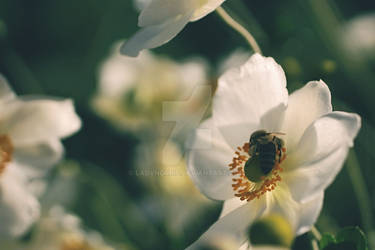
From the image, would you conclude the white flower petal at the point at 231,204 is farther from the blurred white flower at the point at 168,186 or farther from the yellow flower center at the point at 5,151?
the yellow flower center at the point at 5,151

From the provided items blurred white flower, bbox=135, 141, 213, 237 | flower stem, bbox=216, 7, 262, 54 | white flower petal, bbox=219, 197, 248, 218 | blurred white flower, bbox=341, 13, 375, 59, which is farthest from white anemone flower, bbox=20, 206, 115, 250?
blurred white flower, bbox=341, 13, 375, 59

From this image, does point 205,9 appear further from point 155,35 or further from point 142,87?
point 142,87

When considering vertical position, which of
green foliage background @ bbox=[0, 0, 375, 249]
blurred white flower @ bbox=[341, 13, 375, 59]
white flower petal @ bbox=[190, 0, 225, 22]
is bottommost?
blurred white flower @ bbox=[341, 13, 375, 59]

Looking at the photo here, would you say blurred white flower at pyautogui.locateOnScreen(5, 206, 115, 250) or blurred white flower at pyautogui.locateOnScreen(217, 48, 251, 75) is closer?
blurred white flower at pyautogui.locateOnScreen(5, 206, 115, 250)

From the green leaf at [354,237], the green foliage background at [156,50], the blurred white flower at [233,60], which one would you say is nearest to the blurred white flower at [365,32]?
the green foliage background at [156,50]

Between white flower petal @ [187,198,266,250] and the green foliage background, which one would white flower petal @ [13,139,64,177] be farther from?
white flower petal @ [187,198,266,250]

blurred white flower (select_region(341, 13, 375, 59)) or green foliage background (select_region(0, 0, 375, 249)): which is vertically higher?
green foliage background (select_region(0, 0, 375, 249))

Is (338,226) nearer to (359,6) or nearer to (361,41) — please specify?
(361,41)
